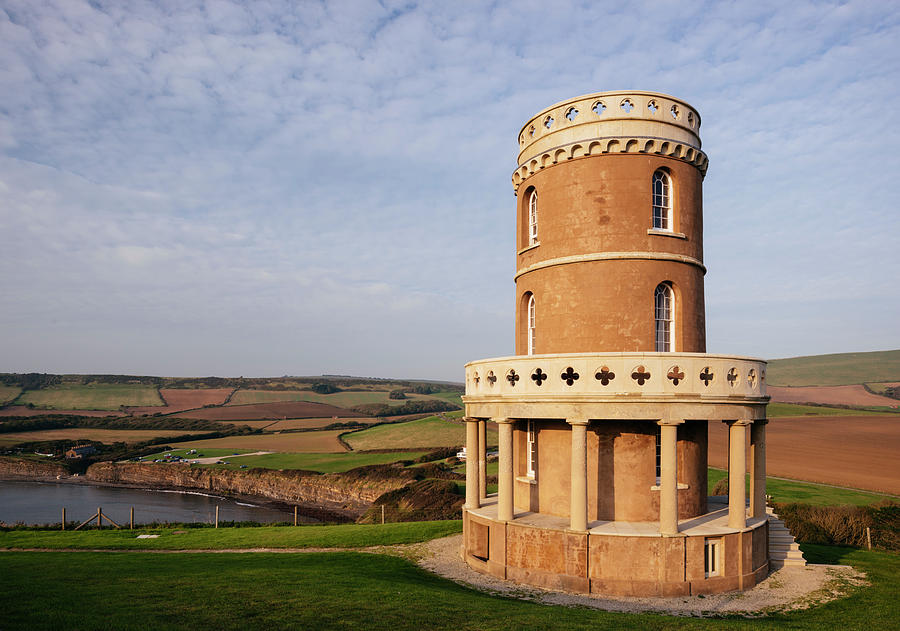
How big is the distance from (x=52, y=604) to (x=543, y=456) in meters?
14.0

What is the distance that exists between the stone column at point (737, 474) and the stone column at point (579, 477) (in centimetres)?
450

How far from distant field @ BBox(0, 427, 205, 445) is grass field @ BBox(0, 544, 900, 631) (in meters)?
107

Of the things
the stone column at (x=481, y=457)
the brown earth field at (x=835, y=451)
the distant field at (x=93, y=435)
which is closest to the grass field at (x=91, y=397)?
the distant field at (x=93, y=435)

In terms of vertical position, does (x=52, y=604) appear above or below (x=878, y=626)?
above

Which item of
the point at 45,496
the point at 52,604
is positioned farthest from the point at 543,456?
the point at 45,496

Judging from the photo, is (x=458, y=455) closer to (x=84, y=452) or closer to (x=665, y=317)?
(x=665, y=317)

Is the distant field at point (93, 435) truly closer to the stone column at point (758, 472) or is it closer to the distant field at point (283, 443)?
the distant field at point (283, 443)

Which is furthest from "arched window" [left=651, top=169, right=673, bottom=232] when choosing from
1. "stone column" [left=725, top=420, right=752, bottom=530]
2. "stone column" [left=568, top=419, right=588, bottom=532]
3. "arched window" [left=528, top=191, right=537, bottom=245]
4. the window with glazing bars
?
"stone column" [left=568, top=419, right=588, bottom=532]

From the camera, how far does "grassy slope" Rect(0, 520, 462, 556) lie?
24.9m

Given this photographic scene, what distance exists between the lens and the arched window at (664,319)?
67.2ft

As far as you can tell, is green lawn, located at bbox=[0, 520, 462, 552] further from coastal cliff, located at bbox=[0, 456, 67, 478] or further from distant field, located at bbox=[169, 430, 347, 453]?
coastal cliff, located at bbox=[0, 456, 67, 478]

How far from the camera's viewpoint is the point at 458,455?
75688 mm

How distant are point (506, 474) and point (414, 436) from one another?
80.8m

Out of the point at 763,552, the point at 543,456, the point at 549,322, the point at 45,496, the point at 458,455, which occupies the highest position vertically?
the point at 549,322
